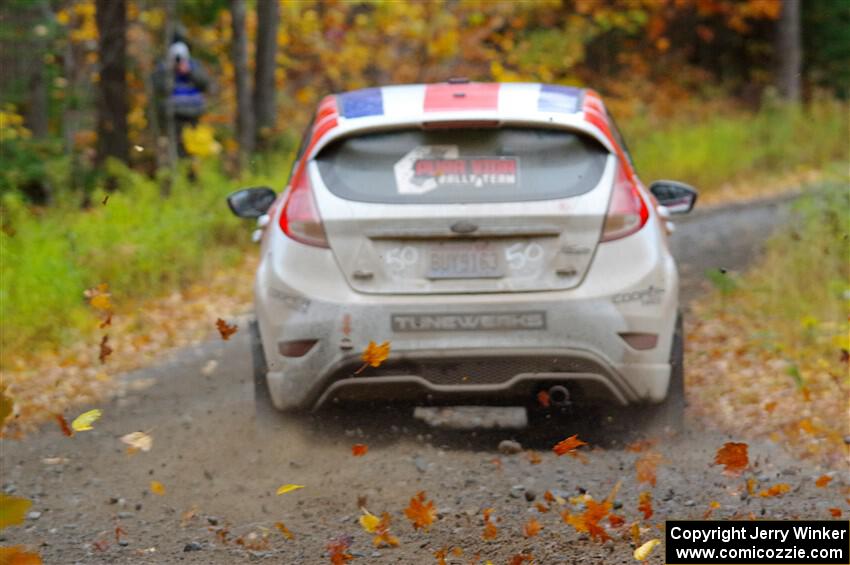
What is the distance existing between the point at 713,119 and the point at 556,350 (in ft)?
56.2

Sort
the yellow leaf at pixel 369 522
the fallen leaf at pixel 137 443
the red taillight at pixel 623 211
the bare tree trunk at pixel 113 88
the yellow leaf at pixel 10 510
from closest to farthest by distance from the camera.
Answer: the yellow leaf at pixel 10 510 → the yellow leaf at pixel 369 522 → the red taillight at pixel 623 211 → the fallen leaf at pixel 137 443 → the bare tree trunk at pixel 113 88

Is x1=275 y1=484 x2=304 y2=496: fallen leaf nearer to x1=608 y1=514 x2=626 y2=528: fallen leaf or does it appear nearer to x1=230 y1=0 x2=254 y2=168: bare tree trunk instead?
x1=608 y1=514 x2=626 y2=528: fallen leaf

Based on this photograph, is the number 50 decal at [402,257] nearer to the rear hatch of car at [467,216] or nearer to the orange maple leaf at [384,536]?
the rear hatch of car at [467,216]

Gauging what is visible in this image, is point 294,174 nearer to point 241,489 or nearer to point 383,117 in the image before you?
point 383,117

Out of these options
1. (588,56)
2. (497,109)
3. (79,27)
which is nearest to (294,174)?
(497,109)

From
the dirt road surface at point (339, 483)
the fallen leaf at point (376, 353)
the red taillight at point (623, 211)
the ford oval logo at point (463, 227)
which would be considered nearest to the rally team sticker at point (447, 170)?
the ford oval logo at point (463, 227)

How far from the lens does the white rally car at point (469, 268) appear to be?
600cm

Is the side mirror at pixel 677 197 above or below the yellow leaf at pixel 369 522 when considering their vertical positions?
above

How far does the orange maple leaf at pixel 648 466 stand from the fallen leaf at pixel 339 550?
1.36 meters

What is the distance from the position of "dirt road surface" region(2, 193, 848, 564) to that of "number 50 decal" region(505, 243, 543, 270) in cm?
93

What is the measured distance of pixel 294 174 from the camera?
6605 millimetres

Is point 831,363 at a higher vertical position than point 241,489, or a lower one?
lower

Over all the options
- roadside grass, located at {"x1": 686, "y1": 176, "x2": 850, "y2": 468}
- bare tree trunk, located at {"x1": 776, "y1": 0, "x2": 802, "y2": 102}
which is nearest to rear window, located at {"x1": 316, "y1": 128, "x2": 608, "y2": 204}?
roadside grass, located at {"x1": 686, "y1": 176, "x2": 850, "y2": 468}

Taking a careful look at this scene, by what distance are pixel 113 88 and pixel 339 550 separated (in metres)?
12.3
